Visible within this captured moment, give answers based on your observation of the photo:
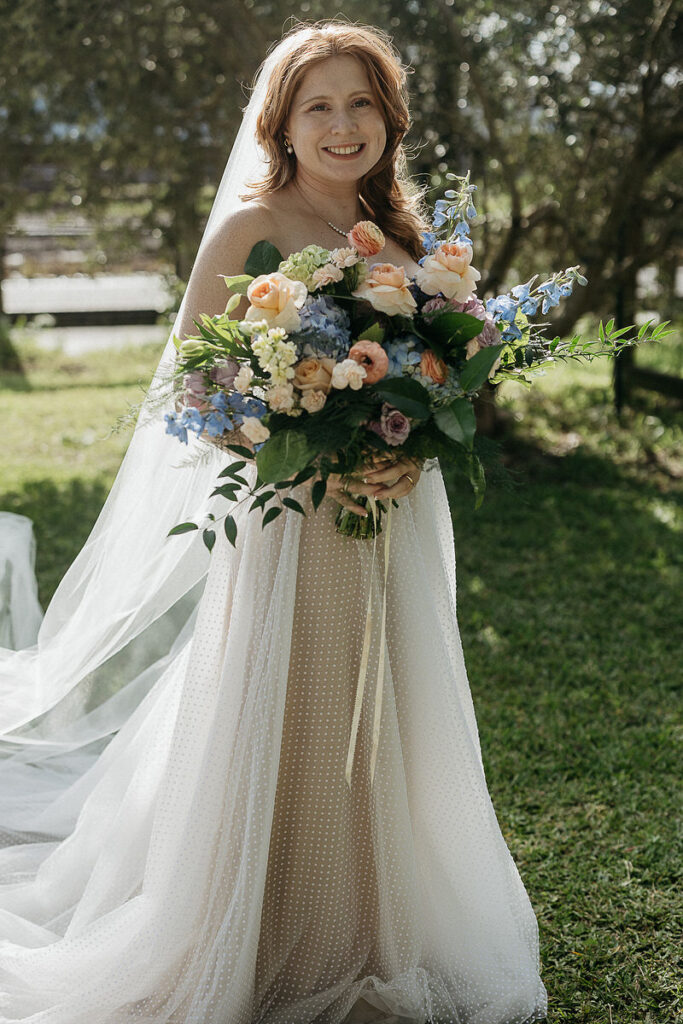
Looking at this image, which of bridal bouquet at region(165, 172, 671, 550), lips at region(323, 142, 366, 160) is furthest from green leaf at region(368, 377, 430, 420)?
lips at region(323, 142, 366, 160)

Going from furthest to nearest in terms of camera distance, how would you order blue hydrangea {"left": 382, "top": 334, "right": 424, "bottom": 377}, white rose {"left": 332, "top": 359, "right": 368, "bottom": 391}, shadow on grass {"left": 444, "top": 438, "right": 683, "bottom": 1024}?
shadow on grass {"left": 444, "top": 438, "right": 683, "bottom": 1024} < blue hydrangea {"left": 382, "top": 334, "right": 424, "bottom": 377} < white rose {"left": 332, "top": 359, "right": 368, "bottom": 391}

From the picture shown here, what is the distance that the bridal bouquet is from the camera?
2102 millimetres

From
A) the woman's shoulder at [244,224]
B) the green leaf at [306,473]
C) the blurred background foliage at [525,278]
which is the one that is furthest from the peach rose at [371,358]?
the blurred background foliage at [525,278]

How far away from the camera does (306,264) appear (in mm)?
2191

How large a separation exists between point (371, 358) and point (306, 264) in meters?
0.26

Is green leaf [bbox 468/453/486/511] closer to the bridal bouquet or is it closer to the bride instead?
the bridal bouquet

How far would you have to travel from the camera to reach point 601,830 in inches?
140

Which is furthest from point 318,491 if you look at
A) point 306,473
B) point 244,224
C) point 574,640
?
point 574,640

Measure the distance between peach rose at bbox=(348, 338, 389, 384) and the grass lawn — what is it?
1.45ft

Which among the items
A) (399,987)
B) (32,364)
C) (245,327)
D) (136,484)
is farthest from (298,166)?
(32,364)

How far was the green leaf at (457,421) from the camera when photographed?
6.82 ft

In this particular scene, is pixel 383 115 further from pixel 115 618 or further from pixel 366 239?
pixel 115 618

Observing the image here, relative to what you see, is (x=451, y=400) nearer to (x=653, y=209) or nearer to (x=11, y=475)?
(x=11, y=475)

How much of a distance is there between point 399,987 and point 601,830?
1.22 m
